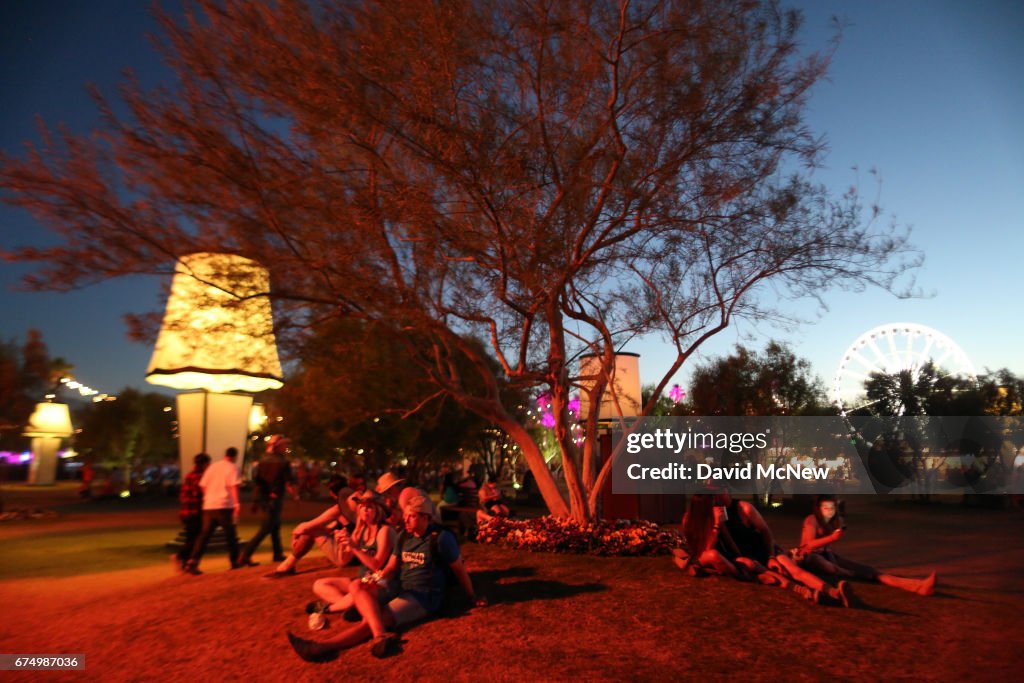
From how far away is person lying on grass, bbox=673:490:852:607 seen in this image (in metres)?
7.48

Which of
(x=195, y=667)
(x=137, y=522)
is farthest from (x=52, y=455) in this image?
(x=195, y=667)

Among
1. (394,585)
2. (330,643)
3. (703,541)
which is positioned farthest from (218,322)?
(703,541)

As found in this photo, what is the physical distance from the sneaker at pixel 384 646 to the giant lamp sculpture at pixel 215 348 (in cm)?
551

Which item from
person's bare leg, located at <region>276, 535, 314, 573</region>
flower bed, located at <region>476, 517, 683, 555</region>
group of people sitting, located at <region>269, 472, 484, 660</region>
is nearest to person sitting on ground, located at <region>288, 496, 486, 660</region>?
Answer: group of people sitting, located at <region>269, 472, 484, 660</region>

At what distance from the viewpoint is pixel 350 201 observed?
9.38m

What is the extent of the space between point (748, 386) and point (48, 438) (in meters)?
46.9

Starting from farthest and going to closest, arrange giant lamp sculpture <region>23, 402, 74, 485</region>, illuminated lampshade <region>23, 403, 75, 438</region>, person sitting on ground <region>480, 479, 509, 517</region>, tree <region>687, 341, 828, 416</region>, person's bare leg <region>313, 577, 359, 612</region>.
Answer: giant lamp sculpture <region>23, 402, 74, 485</region> → illuminated lampshade <region>23, 403, 75, 438</region> → tree <region>687, 341, 828, 416</region> → person sitting on ground <region>480, 479, 509, 517</region> → person's bare leg <region>313, 577, 359, 612</region>

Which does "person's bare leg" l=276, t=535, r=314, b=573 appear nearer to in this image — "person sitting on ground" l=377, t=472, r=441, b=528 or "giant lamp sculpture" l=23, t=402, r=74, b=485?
"person sitting on ground" l=377, t=472, r=441, b=528

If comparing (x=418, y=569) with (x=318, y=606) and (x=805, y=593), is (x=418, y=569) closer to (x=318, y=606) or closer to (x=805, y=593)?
(x=318, y=606)

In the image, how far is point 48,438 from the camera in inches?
Answer: 1932

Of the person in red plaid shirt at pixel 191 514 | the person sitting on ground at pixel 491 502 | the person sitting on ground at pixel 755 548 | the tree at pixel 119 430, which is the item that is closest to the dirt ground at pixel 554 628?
the person sitting on ground at pixel 755 548

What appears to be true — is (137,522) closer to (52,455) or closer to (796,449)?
(796,449)

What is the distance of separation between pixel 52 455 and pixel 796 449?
162 feet

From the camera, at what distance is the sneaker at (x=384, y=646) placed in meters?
5.40
